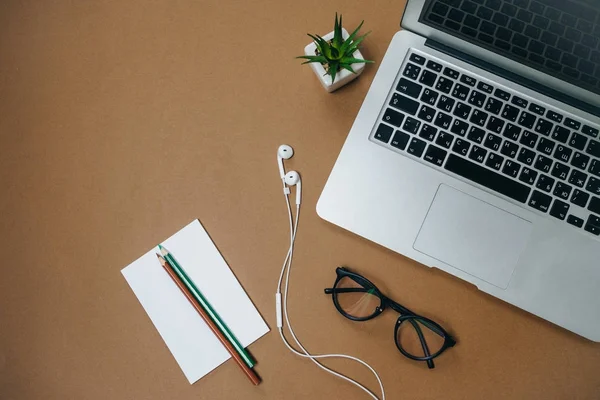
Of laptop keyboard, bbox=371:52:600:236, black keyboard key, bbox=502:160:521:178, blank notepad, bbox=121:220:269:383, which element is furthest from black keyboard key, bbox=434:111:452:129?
blank notepad, bbox=121:220:269:383

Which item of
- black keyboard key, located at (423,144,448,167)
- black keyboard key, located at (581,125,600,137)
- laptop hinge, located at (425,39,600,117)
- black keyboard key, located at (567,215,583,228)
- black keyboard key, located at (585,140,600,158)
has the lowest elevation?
black keyboard key, located at (567,215,583,228)

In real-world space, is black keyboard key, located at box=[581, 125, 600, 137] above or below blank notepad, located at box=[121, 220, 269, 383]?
above

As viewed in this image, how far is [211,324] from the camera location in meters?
0.77

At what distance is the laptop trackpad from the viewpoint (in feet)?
2.41

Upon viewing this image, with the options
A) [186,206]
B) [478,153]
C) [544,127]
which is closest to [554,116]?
[544,127]

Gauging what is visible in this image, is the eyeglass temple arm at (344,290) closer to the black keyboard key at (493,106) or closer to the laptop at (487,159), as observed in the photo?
the laptop at (487,159)

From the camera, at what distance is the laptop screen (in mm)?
698

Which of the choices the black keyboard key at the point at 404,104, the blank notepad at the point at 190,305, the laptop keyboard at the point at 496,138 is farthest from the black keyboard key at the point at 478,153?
the blank notepad at the point at 190,305

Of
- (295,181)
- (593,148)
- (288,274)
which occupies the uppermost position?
(593,148)

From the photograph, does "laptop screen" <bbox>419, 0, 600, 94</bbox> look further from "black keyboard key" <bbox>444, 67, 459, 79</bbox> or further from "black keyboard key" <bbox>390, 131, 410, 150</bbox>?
"black keyboard key" <bbox>390, 131, 410, 150</bbox>

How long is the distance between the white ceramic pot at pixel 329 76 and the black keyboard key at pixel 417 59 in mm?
73

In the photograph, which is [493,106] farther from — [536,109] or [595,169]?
[595,169]

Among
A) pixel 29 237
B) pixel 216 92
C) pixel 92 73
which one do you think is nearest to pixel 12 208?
pixel 29 237

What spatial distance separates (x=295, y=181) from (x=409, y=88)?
0.72 feet
